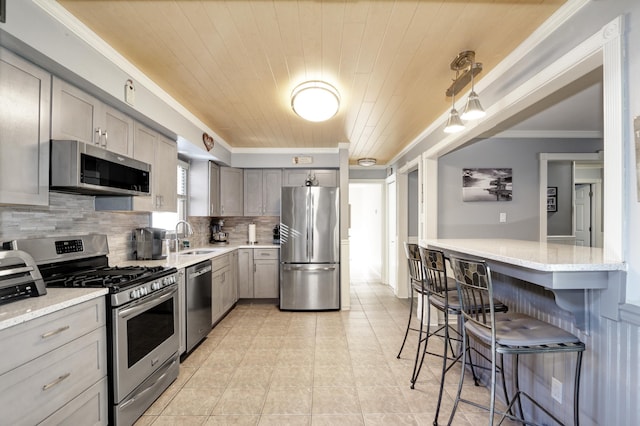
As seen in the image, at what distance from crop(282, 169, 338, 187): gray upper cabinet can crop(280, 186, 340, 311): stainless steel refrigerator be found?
0.65m

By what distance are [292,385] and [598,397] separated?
1843 millimetres

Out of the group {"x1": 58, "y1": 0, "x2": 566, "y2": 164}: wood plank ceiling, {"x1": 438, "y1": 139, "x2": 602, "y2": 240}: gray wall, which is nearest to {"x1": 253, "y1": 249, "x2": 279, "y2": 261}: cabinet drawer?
{"x1": 58, "y1": 0, "x2": 566, "y2": 164}: wood plank ceiling

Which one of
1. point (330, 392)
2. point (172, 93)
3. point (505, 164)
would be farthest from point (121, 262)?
point (505, 164)

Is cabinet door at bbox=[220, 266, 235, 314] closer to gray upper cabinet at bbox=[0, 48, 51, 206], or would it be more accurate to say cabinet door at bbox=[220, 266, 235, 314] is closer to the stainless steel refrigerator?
the stainless steel refrigerator

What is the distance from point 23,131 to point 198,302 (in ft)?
6.45

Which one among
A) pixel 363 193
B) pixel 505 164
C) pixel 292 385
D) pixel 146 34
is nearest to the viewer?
pixel 146 34

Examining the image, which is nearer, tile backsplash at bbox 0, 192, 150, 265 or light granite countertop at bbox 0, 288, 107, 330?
light granite countertop at bbox 0, 288, 107, 330

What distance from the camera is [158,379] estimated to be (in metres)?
2.15

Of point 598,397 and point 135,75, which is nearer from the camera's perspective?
point 598,397

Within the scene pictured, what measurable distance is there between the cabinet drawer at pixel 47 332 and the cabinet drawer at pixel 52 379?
0.11 feet

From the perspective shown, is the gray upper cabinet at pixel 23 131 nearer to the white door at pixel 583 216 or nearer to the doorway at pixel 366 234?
the doorway at pixel 366 234

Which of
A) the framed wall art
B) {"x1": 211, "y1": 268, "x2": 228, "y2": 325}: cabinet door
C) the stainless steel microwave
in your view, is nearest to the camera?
the stainless steel microwave

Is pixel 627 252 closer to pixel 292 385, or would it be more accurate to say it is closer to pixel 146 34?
pixel 292 385

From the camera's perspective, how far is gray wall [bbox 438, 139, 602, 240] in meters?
3.73
